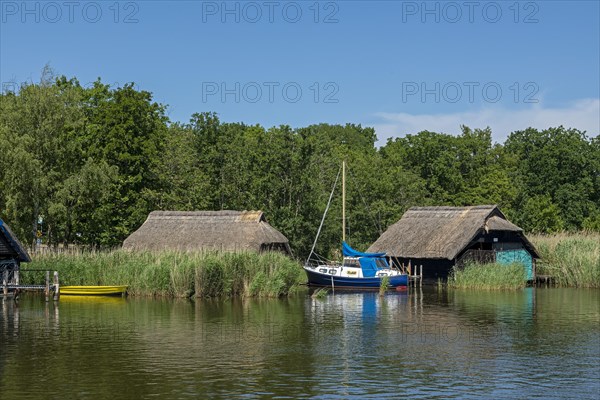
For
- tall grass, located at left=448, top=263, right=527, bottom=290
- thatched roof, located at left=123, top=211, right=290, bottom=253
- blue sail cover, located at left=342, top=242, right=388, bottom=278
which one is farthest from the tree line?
tall grass, located at left=448, top=263, right=527, bottom=290

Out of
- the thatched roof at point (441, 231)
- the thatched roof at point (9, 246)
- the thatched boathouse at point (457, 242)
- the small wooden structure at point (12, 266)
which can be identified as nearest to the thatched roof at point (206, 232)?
the thatched roof at point (441, 231)

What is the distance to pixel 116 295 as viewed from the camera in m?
47.2

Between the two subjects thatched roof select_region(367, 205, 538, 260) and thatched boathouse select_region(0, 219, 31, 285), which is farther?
thatched roof select_region(367, 205, 538, 260)

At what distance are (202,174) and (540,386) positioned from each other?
167 ft

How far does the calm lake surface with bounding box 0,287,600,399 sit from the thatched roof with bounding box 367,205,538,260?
12.4 m

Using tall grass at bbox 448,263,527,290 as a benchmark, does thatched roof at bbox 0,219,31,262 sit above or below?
above

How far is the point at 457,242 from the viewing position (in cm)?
5684

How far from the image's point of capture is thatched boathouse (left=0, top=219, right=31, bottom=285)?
144 feet

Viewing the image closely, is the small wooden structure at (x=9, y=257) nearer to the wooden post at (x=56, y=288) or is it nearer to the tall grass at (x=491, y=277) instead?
the wooden post at (x=56, y=288)

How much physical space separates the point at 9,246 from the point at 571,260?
34.2m

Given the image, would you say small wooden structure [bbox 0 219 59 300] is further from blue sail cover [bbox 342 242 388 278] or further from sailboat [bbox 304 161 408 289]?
blue sail cover [bbox 342 242 388 278]

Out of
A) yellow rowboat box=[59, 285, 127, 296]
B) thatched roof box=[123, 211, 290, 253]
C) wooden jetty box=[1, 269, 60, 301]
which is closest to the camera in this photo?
wooden jetty box=[1, 269, 60, 301]

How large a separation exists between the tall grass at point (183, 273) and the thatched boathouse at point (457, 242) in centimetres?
1243

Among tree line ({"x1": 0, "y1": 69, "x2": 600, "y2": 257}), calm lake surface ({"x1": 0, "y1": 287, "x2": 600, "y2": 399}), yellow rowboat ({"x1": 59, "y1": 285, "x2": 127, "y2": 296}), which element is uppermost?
tree line ({"x1": 0, "y1": 69, "x2": 600, "y2": 257})
